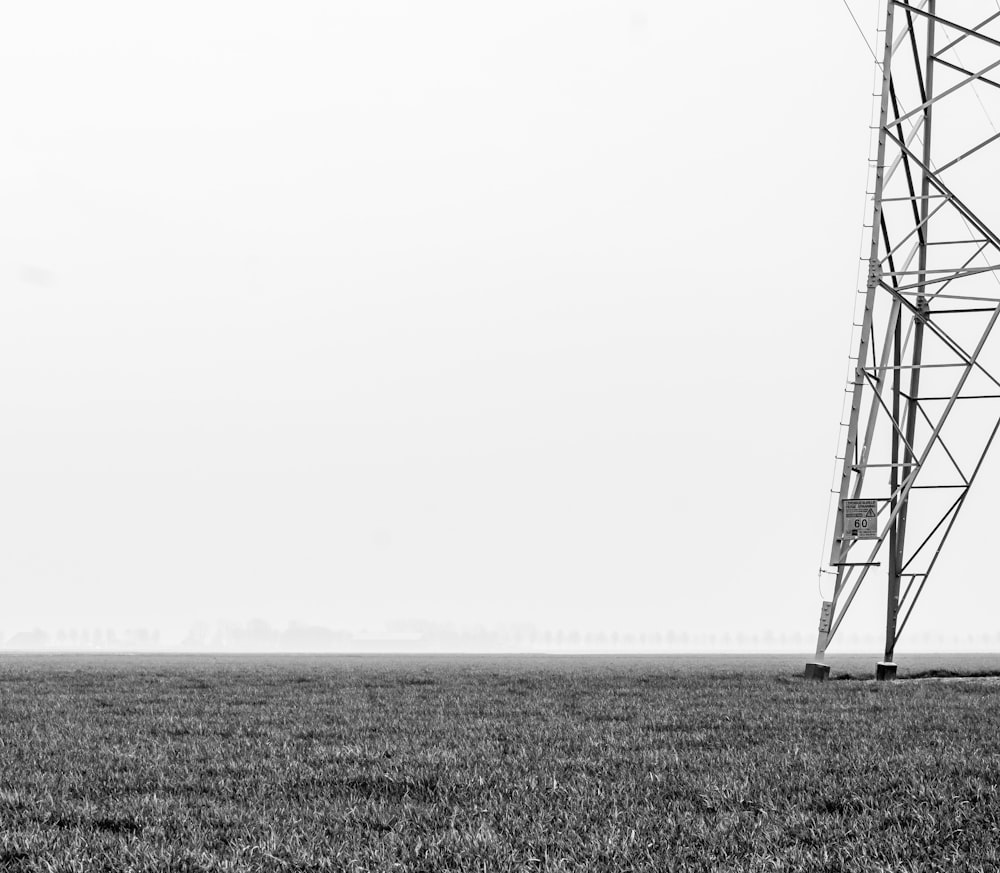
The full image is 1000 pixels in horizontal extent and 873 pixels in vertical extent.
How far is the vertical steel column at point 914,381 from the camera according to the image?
27812 mm

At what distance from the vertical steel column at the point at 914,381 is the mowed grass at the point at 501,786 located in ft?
37.8

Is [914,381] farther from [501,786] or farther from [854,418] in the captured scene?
[501,786]

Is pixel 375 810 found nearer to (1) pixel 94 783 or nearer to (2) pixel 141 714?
(1) pixel 94 783

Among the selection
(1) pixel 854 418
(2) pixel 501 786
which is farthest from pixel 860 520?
(2) pixel 501 786

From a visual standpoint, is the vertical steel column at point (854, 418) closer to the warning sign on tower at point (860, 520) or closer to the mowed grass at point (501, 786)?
the warning sign on tower at point (860, 520)

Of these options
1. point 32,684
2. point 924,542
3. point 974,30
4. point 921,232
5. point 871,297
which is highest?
point 974,30

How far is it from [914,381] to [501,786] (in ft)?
78.2

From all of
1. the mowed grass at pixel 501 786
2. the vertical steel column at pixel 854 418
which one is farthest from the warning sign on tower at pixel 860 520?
the mowed grass at pixel 501 786

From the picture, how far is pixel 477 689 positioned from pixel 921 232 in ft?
62.9

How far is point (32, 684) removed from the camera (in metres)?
22.6

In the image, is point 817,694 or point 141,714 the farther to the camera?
point 817,694

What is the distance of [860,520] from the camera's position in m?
27.3

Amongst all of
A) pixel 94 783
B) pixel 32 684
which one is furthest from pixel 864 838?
pixel 32 684

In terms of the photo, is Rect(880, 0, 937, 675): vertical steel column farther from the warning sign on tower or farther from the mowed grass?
the mowed grass
